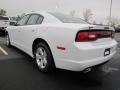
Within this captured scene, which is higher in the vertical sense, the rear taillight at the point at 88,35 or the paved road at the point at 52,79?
the rear taillight at the point at 88,35

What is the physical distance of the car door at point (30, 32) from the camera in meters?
4.50

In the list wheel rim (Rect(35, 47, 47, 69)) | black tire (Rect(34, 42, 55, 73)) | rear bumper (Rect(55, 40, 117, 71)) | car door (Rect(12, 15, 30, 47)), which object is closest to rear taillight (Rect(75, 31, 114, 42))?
rear bumper (Rect(55, 40, 117, 71))

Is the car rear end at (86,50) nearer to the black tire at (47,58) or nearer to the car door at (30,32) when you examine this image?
the black tire at (47,58)

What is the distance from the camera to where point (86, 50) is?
128 inches

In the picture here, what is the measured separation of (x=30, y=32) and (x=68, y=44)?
164 centimetres

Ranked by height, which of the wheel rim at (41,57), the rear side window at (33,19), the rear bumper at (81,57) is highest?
the rear side window at (33,19)

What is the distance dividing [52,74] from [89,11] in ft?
202

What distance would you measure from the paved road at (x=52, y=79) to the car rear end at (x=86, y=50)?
0.43 metres

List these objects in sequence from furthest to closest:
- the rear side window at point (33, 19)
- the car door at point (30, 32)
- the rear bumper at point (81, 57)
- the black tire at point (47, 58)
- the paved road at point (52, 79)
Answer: the rear side window at point (33, 19) < the car door at point (30, 32) < the black tire at point (47, 58) < the paved road at point (52, 79) < the rear bumper at point (81, 57)

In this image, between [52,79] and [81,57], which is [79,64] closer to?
[81,57]

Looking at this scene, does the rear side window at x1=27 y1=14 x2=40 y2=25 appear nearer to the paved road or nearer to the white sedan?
the white sedan

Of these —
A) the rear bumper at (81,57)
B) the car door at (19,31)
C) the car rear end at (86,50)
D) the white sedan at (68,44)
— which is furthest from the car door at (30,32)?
the car rear end at (86,50)

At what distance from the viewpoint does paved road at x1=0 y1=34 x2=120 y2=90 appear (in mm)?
3449

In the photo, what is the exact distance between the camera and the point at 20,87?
3361 millimetres
